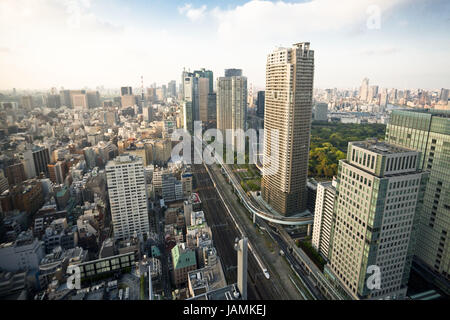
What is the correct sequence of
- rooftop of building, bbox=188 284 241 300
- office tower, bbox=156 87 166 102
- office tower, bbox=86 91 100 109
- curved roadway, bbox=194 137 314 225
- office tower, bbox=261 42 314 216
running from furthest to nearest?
office tower, bbox=156 87 166 102, office tower, bbox=86 91 100 109, curved roadway, bbox=194 137 314 225, office tower, bbox=261 42 314 216, rooftop of building, bbox=188 284 241 300

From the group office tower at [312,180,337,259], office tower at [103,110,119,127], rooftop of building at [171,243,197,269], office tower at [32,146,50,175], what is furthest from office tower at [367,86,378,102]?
office tower at [32,146,50,175]

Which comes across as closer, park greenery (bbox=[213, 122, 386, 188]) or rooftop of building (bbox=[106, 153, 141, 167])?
rooftop of building (bbox=[106, 153, 141, 167])

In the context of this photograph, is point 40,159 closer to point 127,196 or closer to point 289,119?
point 127,196

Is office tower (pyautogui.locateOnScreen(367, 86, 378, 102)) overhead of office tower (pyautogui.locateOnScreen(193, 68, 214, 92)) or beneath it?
beneath

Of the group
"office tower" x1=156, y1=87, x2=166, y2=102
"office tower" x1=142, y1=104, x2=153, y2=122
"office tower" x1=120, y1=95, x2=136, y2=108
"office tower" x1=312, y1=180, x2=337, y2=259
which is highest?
"office tower" x1=156, y1=87, x2=166, y2=102

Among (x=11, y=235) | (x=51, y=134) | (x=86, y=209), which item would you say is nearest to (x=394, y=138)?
(x=86, y=209)

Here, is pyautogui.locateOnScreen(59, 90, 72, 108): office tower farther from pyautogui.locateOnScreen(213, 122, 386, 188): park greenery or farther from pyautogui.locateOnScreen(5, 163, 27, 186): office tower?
pyautogui.locateOnScreen(213, 122, 386, 188): park greenery

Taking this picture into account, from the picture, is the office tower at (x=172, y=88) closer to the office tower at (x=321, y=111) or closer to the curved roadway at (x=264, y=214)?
the office tower at (x=321, y=111)

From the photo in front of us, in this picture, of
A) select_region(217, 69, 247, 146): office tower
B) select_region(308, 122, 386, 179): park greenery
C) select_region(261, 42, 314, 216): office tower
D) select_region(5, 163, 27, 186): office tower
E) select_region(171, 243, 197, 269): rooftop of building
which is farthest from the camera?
select_region(217, 69, 247, 146): office tower

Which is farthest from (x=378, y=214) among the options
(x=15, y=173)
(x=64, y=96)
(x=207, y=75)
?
(x=207, y=75)
